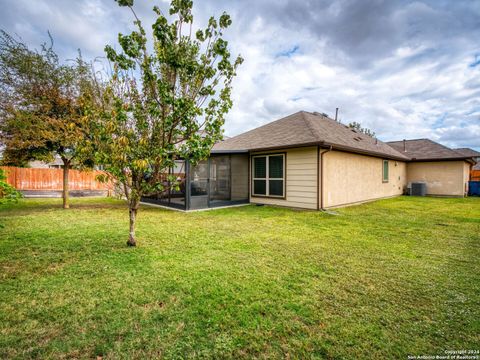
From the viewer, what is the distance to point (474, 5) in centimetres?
707

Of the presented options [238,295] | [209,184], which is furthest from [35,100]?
[238,295]

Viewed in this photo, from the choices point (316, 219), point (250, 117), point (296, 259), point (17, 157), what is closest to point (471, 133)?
point (250, 117)

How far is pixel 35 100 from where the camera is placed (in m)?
8.06

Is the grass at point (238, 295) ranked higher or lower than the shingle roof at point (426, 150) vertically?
lower

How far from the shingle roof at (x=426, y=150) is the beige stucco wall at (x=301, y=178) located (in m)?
11.2

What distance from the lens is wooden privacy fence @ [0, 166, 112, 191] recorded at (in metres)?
13.5

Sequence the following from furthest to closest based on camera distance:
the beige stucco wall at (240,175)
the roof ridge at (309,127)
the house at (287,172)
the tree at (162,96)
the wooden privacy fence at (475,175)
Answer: the wooden privacy fence at (475,175) → the beige stucco wall at (240,175) → the roof ridge at (309,127) → the house at (287,172) → the tree at (162,96)

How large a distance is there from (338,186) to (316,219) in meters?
3.11

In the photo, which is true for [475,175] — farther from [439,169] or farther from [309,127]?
[309,127]

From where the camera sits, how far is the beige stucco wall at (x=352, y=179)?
8.97 metres

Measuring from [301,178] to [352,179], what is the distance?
2965 mm

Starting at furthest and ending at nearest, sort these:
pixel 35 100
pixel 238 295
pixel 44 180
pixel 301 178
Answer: pixel 44 180 < pixel 301 178 < pixel 35 100 < pixel 238 295

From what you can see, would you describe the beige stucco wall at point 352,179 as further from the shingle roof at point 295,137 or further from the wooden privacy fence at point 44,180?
the wooden privacy fence at point 44,180

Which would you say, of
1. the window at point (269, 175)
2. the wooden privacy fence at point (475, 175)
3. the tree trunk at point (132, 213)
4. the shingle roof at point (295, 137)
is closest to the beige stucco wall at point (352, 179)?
the shingle roof at point (295, 137)
